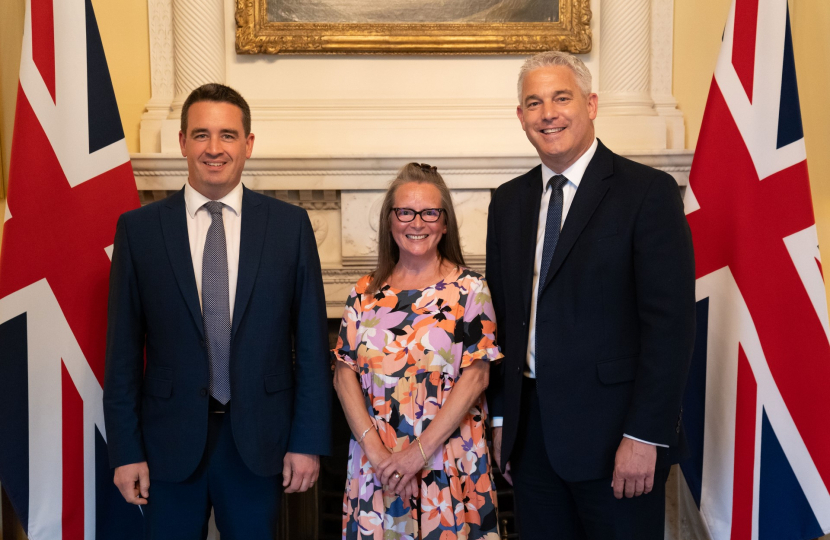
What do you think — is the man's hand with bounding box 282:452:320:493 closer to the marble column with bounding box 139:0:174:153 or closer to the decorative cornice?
the decorative cornice

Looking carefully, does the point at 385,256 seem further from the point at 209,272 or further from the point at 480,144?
the point at 480,144

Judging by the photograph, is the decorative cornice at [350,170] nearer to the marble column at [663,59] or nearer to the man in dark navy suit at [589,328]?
the marble column at [663,59]

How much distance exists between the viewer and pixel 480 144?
2.98 metres

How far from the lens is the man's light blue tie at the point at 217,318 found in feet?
6.03

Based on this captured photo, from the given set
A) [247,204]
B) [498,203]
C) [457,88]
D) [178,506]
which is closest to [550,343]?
[498,203]

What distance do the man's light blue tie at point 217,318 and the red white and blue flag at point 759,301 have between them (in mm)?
1577

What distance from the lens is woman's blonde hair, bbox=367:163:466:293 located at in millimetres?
2016

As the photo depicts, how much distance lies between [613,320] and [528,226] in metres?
0.35

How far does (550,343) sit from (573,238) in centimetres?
27

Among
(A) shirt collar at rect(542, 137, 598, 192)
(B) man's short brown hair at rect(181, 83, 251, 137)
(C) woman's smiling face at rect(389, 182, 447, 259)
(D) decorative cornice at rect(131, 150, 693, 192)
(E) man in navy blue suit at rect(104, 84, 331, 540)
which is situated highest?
(B) man's short brown hair at rect(181, 83, 251, 137)

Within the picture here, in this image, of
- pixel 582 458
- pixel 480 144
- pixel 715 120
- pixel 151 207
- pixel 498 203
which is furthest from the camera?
pixel 480 144

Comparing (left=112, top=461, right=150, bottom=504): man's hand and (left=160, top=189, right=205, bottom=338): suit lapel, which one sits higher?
(left=160, top=189, right=205, bottom=338): suit lapel

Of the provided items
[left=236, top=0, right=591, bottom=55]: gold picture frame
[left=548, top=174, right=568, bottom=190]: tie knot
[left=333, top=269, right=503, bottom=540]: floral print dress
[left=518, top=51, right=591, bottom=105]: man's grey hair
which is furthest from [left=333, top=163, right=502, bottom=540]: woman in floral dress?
[left=236, top=0, right=591, bottom=55]: gold picture frame

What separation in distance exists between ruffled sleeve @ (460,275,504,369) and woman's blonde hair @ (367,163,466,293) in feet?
0.49
